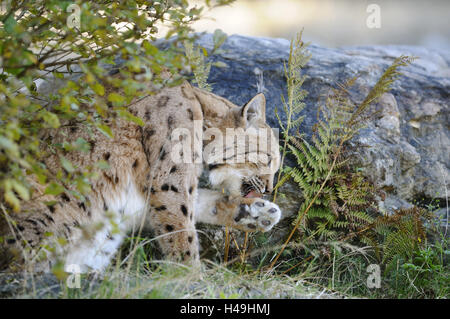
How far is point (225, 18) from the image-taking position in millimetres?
16656

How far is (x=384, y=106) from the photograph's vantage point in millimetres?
5504

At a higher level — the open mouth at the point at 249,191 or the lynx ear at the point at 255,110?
the lynx ear at the point at 255,110

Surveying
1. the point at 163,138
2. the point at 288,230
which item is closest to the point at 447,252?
the point at 288,230

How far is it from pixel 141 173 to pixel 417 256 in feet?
8.75

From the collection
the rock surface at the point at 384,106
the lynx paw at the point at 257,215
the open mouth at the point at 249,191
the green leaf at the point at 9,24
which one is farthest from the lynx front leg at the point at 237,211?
the green leaf at the point at 9,24

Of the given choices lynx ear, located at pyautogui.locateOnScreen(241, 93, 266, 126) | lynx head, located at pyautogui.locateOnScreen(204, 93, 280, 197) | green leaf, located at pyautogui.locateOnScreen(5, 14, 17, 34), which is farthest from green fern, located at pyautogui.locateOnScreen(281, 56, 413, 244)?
green leaf, located at pyautogui.locateOnScreen(5, 14, 17, 34)

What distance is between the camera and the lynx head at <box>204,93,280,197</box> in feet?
14.9

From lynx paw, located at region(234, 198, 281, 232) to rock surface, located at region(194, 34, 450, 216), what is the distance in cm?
118

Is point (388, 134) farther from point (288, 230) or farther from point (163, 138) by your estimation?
point (163, 138)

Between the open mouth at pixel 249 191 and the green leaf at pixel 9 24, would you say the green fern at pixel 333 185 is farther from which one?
the green leaf at pixel 9 24

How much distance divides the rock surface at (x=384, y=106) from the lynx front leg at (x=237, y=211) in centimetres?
119

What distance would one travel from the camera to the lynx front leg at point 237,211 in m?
4.40

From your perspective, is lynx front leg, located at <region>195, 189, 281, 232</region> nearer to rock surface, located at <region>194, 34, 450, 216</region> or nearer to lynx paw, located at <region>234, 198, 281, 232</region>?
lynx paw, located at <region>234, 198, 281, 232</region>
